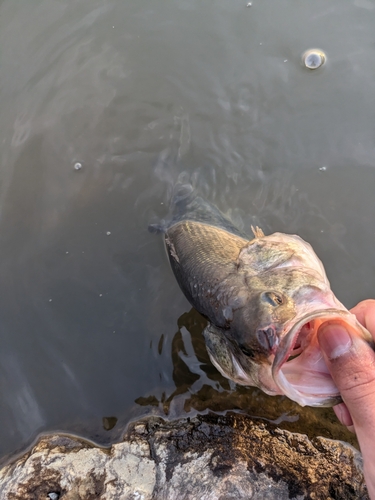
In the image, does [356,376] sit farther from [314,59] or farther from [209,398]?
[314,59]

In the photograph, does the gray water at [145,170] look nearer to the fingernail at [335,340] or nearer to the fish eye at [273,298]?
the fish eye at [273,298]

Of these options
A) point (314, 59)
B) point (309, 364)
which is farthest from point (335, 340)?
point (314, 59)

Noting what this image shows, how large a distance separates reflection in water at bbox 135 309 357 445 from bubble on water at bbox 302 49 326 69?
3.55m

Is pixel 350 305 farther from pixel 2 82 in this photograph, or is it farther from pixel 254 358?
pixel 2 82

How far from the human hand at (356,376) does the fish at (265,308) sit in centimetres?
8

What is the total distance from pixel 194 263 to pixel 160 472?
1773mm

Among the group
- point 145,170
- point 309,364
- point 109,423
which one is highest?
point 145,170

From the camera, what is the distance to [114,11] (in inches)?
227

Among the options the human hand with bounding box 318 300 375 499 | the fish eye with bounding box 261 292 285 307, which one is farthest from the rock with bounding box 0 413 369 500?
the fish eye with bounding box 261 292 285 307

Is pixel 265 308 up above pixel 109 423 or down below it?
above

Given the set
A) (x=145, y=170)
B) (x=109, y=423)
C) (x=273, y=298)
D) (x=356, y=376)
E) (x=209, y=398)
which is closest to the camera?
(x=356, y=376)

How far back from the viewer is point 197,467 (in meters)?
3.02

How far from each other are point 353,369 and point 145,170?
11.9ft

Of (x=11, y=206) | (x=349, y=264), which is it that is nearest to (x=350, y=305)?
(x=349, y=264)
